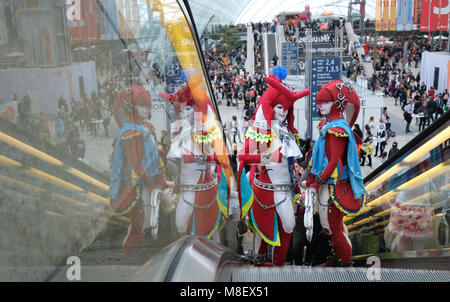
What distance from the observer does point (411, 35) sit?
39.0m

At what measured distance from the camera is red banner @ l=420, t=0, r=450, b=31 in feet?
66.0

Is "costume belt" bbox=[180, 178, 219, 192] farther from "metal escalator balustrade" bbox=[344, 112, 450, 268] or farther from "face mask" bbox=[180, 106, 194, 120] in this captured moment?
"metal escalator balustrade" bbox=[344, 112, 450, 268]

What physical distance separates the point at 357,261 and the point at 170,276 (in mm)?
3454

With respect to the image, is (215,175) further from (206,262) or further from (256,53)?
(256,53)

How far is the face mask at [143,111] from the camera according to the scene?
305 cm

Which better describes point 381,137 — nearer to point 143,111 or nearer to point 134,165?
point 143,111

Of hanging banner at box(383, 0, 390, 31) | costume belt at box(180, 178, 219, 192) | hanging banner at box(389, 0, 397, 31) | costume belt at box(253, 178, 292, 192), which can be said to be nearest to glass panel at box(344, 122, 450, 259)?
costume belt at box(253, 178, 292, 192)

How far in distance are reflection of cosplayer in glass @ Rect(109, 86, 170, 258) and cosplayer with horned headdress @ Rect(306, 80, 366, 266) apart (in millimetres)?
1646

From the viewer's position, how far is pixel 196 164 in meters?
4.17

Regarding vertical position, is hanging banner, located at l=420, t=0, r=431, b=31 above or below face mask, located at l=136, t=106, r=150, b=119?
above

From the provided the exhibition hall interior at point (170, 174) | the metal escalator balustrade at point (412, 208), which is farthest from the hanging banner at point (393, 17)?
the metal escalator balustrade at point (412, 208)

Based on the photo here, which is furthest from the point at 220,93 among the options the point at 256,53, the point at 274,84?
the point at 274,84

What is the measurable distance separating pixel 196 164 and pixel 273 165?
0.77 meters

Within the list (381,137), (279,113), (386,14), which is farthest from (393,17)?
(279,113)
